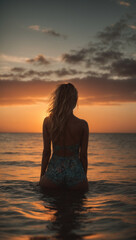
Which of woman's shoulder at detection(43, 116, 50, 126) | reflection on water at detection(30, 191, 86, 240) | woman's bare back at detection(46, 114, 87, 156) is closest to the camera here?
reflection on water at detection(30, 191, 86, 240)

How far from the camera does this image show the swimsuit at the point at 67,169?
4.68 meters

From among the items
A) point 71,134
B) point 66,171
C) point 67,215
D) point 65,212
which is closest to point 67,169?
point 66,171

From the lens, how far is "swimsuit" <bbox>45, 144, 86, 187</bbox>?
4.68 m

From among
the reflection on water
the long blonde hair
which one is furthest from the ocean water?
the long blonde hair

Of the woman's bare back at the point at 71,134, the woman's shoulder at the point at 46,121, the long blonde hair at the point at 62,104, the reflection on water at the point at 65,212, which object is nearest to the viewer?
the reflection on water at the point at 65,212

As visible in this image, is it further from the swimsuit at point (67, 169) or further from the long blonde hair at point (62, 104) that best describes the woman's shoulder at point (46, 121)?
the swimsuit at point (67, 169)

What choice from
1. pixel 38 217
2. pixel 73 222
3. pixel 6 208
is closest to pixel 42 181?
pixel 6 208

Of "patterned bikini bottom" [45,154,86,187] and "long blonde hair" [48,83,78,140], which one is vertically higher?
"long blonde hair" [48,83,78,140]

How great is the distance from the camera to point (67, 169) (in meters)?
4.71

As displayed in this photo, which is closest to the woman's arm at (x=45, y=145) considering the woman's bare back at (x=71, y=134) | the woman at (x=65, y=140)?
the woman at (x=65, y=140)

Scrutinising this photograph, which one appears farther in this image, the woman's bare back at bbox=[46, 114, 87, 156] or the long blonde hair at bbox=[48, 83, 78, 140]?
the woman's bare back at bbox=[46, 114, 87, 156]

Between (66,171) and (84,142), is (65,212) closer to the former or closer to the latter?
(66,171)

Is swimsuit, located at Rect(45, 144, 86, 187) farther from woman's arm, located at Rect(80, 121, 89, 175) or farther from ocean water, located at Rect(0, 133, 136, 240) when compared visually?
ocean water, located at Rect(0, 133, 136, 240)

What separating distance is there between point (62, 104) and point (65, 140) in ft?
2.51
